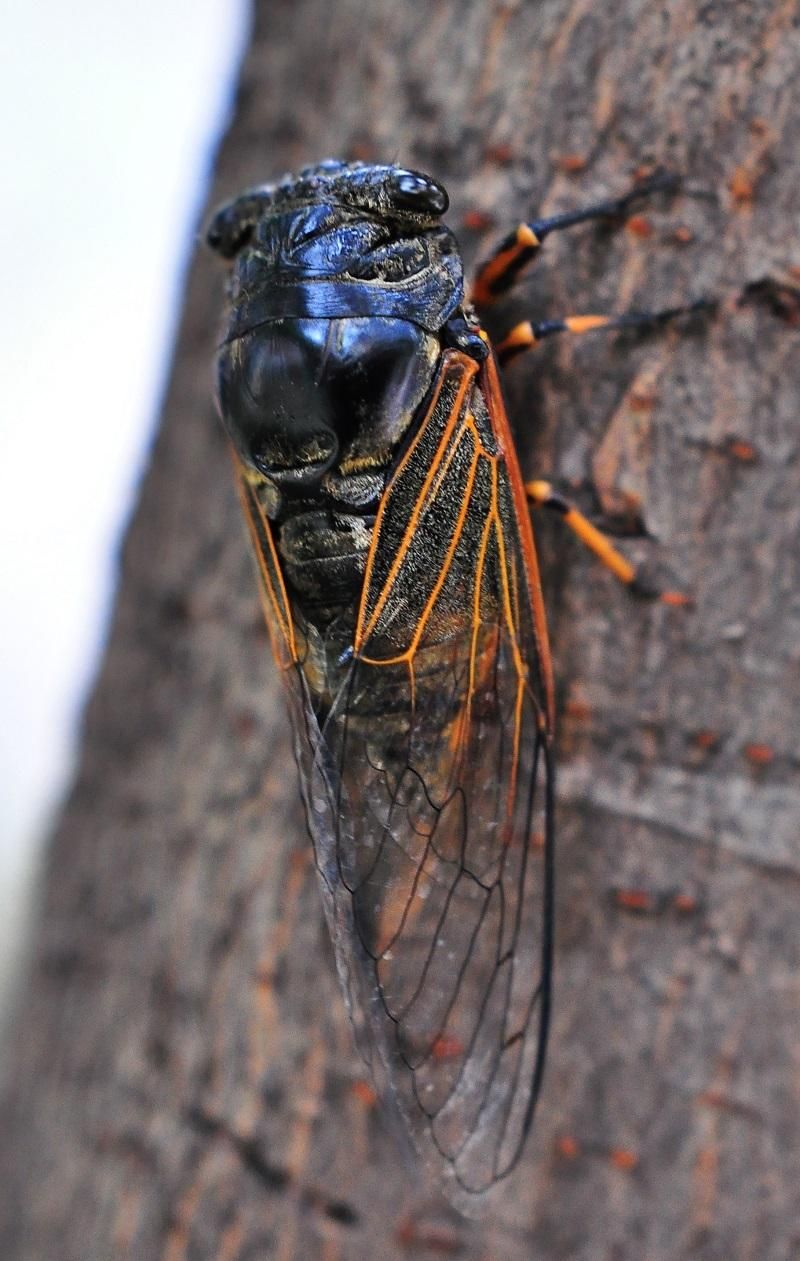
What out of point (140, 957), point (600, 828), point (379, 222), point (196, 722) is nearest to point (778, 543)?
point (600, 828)

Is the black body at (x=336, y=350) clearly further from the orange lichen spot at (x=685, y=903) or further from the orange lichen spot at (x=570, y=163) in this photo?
the orange lichen spot at (x=685, y=903)

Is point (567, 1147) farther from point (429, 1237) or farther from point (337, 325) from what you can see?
point (337, 325)

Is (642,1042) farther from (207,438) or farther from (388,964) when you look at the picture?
(207,438)

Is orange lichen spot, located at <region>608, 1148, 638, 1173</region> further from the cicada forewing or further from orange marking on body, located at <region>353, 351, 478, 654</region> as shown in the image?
orange marking on body, located at <region>353, 351, 478, 654</region>

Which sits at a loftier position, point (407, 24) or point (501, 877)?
point (407, 24)

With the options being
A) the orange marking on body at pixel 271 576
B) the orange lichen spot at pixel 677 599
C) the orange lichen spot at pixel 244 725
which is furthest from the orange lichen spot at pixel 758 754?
the orange lichen spot at pixel 244 725

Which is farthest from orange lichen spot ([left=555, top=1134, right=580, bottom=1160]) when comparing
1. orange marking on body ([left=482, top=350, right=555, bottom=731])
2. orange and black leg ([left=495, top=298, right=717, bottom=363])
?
orange and black leg ([left=495, top=298, right=717, bottom=363])
